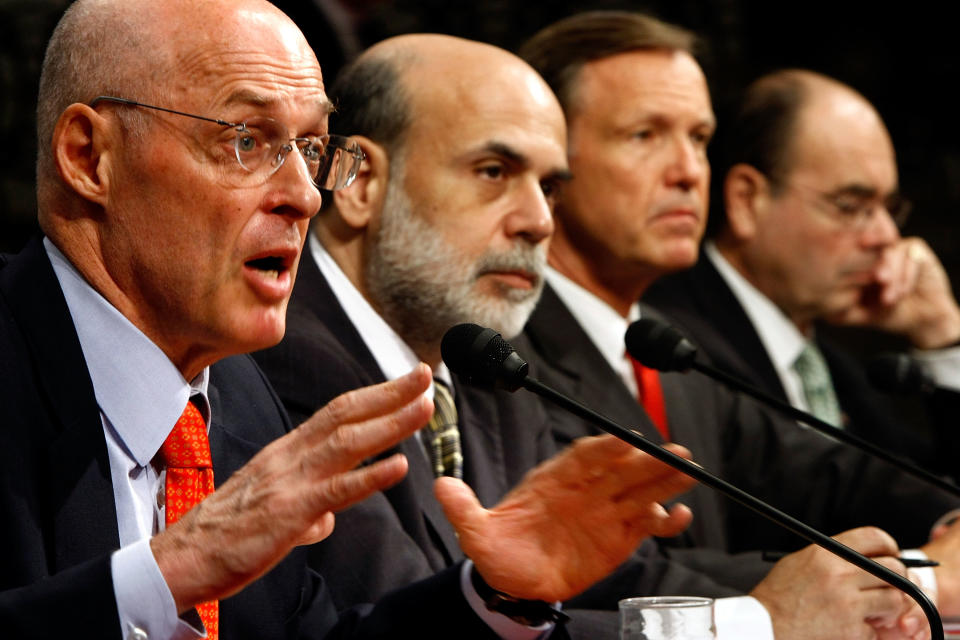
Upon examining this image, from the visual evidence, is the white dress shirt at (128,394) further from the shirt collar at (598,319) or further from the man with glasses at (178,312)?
the shirt collar at (598,319)

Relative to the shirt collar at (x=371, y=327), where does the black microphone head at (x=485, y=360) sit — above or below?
above

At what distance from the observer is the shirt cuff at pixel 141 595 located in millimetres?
1277

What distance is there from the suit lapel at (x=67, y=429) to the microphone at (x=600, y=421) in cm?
48

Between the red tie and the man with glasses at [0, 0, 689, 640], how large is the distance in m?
1.48

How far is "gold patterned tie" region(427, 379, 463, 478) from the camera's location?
2.38m

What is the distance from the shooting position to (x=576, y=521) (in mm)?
1614

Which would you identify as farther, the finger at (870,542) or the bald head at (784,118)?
the bald head at (784,118)

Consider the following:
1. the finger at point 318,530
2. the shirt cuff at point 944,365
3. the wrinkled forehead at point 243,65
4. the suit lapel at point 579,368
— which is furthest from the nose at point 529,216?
the shirt cuff at point 944,365

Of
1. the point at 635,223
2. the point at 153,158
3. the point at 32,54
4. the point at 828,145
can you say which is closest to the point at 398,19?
the point at 32,54

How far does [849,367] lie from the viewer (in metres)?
4.45

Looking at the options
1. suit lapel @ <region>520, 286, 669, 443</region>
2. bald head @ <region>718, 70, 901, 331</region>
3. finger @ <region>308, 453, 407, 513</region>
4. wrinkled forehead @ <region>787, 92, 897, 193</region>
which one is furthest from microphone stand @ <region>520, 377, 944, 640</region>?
wrinkled forehead @ <region>787, 92, 897, 193</region>

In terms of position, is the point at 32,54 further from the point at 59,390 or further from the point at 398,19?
the point at 59,390

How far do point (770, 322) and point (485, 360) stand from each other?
2551mm

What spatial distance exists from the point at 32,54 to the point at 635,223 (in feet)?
7.41
